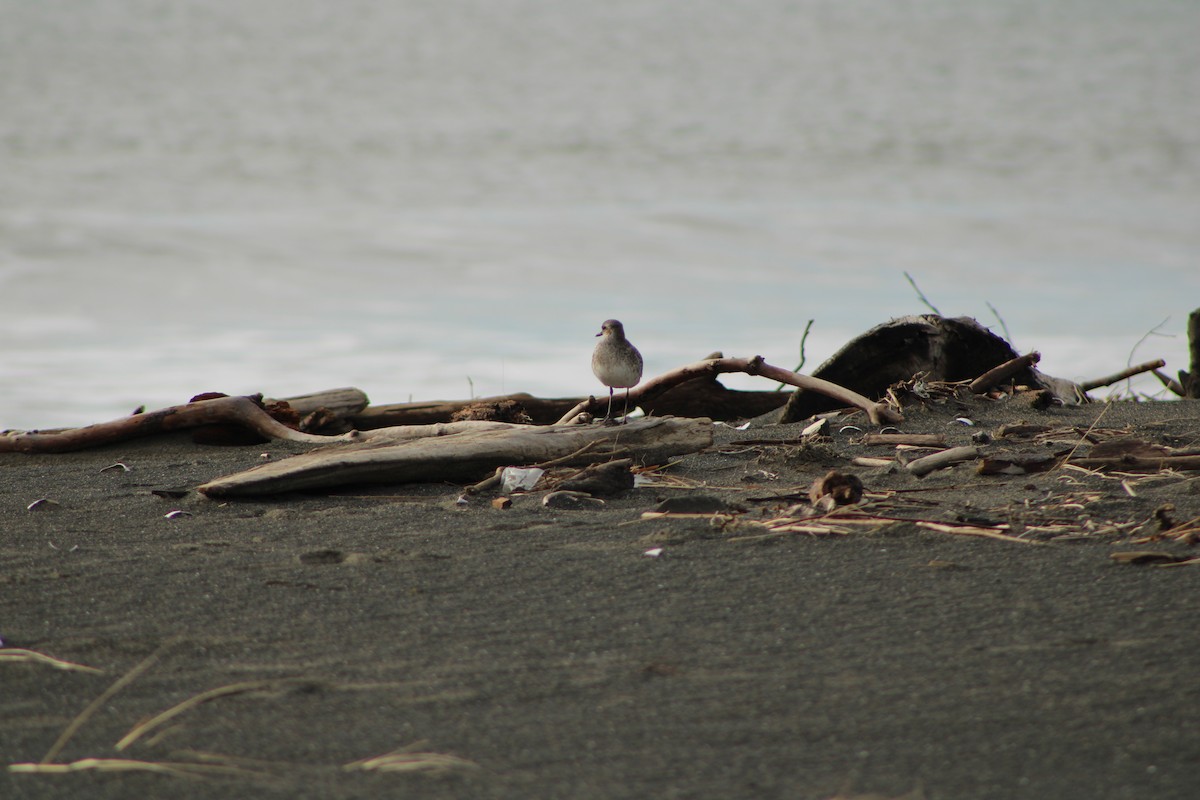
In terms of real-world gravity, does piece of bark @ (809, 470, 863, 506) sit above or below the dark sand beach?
above

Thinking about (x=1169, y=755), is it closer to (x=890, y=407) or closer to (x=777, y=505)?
(x=777, y=505)

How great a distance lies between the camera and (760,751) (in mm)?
1878

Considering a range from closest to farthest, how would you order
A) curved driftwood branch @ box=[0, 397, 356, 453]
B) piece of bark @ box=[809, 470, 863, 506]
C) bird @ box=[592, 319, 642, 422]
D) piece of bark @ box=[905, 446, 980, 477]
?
piece of bark @ box=[809, 470, 863, 506], piece of bark @ box=[905, 446, 980, 477], bird @ box=[592, 319, 642, 422], curved driftwood branch @ box=[0, 397, 356, 453]

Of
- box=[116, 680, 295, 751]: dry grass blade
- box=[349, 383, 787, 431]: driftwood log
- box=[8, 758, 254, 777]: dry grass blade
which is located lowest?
box=[8, 758, 254, 777]: dry grass blade

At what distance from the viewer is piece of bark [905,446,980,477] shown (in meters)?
4.41

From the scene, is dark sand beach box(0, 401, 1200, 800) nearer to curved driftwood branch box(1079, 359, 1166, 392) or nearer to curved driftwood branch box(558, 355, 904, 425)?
curved driftwood branch box(558, 355, 904, 425)

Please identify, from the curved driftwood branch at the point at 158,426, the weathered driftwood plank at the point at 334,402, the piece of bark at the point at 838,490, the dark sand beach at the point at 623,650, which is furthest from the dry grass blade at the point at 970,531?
the weathered driftwood plank at the point at 334,402

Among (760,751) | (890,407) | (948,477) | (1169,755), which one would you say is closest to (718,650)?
(760,751)

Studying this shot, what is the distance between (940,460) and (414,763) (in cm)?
317

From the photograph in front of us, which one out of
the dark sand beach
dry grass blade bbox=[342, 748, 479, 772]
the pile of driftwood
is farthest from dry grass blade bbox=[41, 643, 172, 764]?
the pile of driftwood

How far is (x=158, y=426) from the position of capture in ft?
22.1

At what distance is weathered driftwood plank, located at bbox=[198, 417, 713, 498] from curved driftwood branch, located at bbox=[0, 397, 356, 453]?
1978mm

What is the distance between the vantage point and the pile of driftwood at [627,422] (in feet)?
16.3

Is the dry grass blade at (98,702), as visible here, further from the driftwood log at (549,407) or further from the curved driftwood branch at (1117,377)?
the curved driftwood branch at (1117,377)
